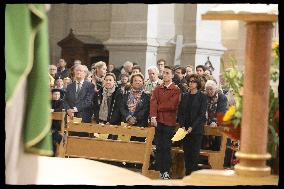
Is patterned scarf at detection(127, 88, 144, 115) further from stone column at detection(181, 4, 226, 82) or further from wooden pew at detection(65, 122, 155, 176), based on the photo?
wooden pew at detection(65, 122, 155, 176)

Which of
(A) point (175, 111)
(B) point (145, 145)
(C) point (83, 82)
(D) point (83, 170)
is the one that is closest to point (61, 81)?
(C) point (83, 82)

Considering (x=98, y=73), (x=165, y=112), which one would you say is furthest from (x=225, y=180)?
(x=98, y=73)

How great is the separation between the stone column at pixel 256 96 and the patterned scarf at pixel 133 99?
4.53m

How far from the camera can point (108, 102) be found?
7.77 m

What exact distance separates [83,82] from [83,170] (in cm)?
446

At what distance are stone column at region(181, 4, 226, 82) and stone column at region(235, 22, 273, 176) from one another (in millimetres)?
5792

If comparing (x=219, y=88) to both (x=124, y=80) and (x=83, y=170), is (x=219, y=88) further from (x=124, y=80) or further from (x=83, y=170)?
(x=83, y=170)

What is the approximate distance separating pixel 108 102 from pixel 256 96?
502 centimetres

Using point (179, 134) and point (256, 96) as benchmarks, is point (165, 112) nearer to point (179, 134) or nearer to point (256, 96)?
point (179, 134)

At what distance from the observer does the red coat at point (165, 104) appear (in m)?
7.15

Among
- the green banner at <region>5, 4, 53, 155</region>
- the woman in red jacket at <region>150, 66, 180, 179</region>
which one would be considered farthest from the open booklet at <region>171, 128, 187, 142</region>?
the green banner at <region>5, 4, 53, 155</region>

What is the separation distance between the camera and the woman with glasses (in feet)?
22.2

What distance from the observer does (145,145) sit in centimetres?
421

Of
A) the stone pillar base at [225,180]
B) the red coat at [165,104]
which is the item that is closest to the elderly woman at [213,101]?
the red coat at [165,104]
